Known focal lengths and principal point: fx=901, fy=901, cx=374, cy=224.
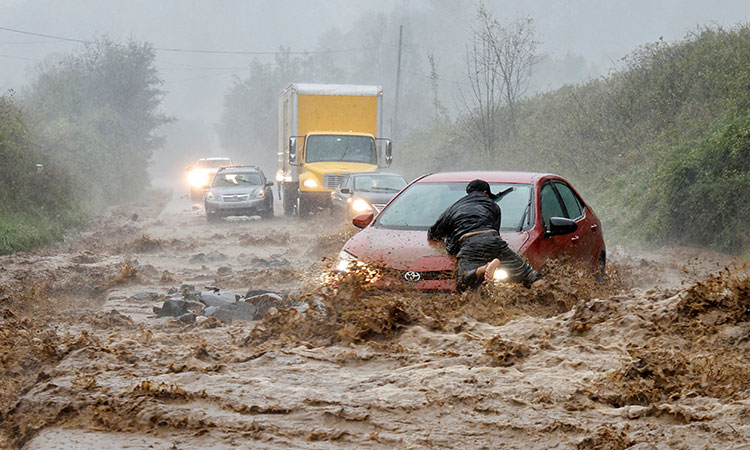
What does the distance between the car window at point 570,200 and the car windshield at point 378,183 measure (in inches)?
434

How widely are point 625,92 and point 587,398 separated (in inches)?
916

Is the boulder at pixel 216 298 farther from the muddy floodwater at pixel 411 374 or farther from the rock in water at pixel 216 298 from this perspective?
the muddy floodwater at pixel 411 374

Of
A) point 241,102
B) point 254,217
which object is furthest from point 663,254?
point 241,102

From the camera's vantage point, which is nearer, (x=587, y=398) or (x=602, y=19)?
(x=587, y=398)

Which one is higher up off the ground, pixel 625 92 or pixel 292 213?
pixel 625 92

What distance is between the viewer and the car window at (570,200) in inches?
372

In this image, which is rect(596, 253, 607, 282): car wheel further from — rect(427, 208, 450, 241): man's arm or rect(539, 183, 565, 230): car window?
rect(427, 208, 450, 241): man's arm

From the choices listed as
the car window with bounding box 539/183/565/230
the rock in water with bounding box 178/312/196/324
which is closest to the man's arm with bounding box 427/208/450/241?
the car window with bounding box 539/183/565/230

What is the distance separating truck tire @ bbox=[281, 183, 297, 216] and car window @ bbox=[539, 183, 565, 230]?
59.2ft

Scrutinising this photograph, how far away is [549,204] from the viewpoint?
8953 mm

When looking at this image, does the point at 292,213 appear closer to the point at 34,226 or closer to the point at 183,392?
the point at 34,226

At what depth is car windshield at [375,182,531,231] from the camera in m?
8.50

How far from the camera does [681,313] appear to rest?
6.48 m

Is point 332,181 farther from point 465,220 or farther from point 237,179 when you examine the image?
point 465,220
